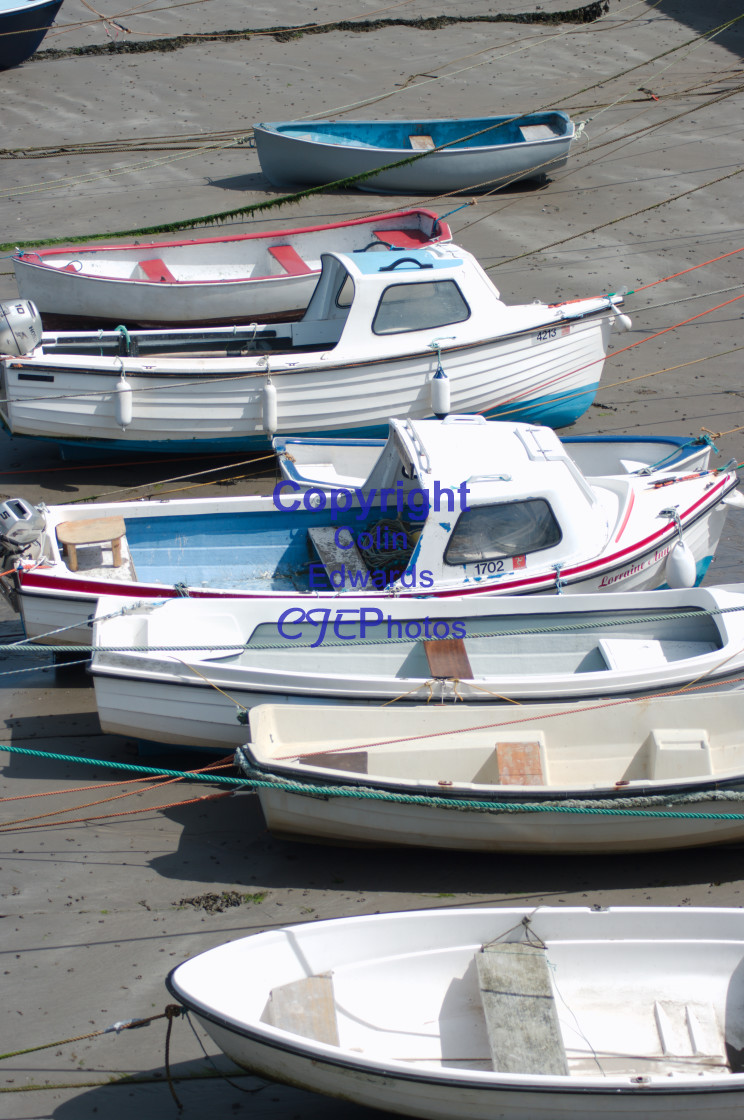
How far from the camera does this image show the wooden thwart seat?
4.46 metres

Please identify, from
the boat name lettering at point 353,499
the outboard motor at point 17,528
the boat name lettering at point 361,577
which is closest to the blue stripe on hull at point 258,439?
the boat name lettering at point 353,499

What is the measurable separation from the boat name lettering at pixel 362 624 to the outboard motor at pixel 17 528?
1.89 meters

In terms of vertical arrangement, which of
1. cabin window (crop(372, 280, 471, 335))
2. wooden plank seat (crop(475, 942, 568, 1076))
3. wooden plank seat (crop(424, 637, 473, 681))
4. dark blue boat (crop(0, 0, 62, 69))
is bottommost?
wooden plank seat (crop(475, 942, 568, 1076))

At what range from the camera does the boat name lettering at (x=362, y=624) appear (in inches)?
272

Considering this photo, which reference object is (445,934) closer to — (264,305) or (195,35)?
(264,305)

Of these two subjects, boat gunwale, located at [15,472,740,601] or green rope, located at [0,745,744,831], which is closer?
green rope, located at [0,745,744,831]

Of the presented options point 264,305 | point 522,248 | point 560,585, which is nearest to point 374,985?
point 560,585

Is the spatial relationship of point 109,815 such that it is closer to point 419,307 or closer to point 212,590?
point 212,590

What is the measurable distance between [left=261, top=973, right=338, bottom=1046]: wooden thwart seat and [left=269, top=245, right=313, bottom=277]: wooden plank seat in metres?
8.37

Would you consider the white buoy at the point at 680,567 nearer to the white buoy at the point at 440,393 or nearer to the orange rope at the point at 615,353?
the white buoy at the point at 440,393

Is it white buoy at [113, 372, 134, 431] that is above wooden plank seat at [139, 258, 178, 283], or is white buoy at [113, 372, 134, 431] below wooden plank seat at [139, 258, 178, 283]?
below

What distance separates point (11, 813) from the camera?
6.43 metres

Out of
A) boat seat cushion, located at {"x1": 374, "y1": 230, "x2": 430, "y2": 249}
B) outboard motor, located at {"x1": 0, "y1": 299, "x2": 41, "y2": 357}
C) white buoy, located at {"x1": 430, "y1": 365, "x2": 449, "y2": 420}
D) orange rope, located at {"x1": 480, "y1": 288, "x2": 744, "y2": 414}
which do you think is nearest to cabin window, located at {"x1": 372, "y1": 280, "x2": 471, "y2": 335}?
white buoy, located at {"x1": 430, "y1": 365, "x2": 449, "y2": 420}

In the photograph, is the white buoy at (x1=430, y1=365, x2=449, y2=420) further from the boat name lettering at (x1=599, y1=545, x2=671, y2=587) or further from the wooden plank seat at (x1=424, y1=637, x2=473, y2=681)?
the wooden plank seat at (x1=424, y1=637, x2=473, y2=681)
